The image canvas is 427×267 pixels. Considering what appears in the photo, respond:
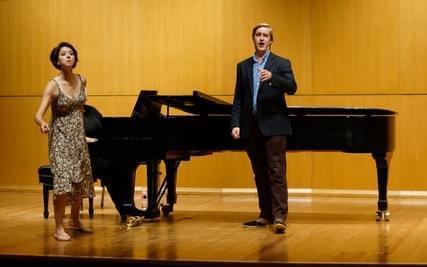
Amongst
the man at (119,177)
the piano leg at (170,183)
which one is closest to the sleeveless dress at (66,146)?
the man at (119,177)

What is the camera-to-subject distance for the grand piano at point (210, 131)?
18.8ft

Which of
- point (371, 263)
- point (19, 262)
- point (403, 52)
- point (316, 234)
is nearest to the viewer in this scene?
point (371, 263)

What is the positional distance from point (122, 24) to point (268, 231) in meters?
4.11

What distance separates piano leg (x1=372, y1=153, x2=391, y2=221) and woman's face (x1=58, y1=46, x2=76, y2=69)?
2409 mm

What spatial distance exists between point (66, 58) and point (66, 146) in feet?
1.81

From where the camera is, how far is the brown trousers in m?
5.31

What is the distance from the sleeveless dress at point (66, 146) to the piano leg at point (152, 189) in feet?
3.18

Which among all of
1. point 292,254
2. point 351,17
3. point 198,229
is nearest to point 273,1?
point 351,17

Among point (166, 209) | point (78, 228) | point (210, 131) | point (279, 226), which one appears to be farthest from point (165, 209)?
point (279, 226)

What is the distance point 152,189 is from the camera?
597 cm

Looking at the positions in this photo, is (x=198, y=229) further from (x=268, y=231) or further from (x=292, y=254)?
(x=292, y=254)

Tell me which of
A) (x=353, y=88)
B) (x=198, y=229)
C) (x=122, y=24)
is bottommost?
(x=198, y=229)

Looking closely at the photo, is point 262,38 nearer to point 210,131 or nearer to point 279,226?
point 210,131

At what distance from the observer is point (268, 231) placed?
538cm
